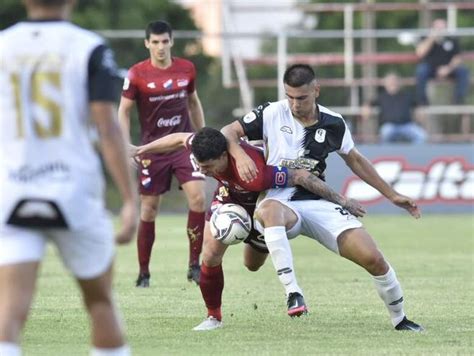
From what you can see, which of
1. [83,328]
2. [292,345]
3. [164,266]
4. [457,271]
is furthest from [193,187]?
[292,345]

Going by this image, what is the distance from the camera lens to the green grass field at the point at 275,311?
795cm

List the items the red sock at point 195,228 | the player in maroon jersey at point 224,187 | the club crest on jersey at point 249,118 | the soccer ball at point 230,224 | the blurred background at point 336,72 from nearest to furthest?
the player in maroon jersey at point 224,187 < the soccer ball at point 230,224 < the club crest on jersey at point 249,118 < the red sock at point 195,228 < the blurred background at point 336,72

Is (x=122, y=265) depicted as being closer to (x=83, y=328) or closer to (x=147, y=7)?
(x=83, y=328)

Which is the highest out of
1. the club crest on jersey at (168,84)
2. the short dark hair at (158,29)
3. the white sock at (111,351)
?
the short dark hair at (158,29)

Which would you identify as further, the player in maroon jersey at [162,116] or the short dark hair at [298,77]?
the player in maroon jersey at [162,116]

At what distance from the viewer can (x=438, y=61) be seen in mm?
24531

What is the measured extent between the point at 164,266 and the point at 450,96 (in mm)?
12215

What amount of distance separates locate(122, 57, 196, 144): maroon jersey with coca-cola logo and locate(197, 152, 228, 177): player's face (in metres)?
4.07

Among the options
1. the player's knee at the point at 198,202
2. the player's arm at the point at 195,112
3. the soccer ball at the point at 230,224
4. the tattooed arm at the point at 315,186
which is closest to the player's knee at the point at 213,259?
the soccer ball at the point at 230,224

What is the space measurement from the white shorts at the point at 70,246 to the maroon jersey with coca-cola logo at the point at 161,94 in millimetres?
7081

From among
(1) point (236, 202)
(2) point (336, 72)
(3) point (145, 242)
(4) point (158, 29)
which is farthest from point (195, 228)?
(2) point (336, 72)

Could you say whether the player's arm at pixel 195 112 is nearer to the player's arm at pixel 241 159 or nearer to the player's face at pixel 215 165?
the player's arm at pixel 241 159

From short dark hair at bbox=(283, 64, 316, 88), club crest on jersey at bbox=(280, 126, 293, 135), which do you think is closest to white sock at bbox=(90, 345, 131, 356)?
short dark hair at bbox=(283, 64, 316, 88)

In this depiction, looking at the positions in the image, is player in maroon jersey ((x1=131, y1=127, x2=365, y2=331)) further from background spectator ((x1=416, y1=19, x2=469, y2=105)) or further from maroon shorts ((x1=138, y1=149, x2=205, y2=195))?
background spectator ((x1=416, y1=19, x2=469, y2=105))
